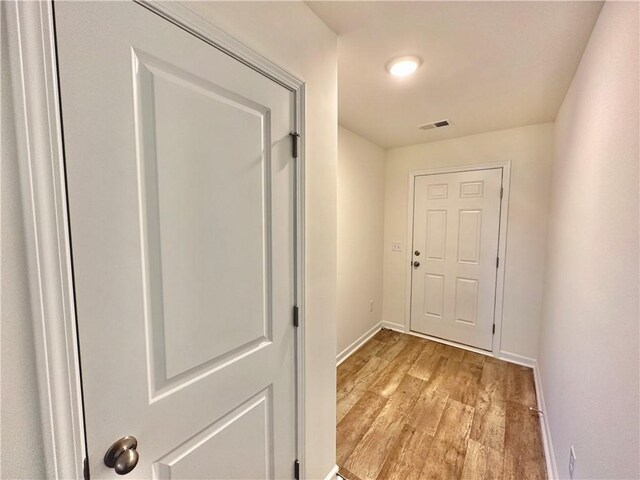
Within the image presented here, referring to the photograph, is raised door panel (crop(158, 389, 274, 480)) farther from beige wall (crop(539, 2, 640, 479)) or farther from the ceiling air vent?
the ceiling air vent

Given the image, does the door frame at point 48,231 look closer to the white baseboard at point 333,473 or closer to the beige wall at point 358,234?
the white baseboard at point 333,473

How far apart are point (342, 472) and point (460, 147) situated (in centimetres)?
300

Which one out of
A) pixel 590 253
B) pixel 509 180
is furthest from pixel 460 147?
pixel 590 253

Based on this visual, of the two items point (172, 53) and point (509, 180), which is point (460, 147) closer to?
point (509, 180)

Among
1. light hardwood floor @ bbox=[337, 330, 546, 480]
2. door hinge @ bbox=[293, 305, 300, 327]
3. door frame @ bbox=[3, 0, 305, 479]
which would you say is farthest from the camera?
light hardwood floor @ bbox=[337, 330, 546, 480]

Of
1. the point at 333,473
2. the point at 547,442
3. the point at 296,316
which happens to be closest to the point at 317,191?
the point at 296,316

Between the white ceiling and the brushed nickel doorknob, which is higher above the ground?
the white ceiling

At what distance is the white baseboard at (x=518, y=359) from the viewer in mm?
2588

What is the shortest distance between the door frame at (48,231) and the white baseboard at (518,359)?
3289 millimetres

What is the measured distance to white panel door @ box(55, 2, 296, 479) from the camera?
600 millimetres

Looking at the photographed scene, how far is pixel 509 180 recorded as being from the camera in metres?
2.60

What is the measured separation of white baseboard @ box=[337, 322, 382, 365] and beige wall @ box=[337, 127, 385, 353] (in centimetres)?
4

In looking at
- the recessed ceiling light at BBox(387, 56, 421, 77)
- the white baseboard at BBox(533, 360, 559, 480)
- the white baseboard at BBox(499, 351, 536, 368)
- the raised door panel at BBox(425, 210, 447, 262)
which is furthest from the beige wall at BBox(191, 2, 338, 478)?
the white baseboard at BBox(499, 351, 536, 368)

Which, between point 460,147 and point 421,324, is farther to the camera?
point 421,324
